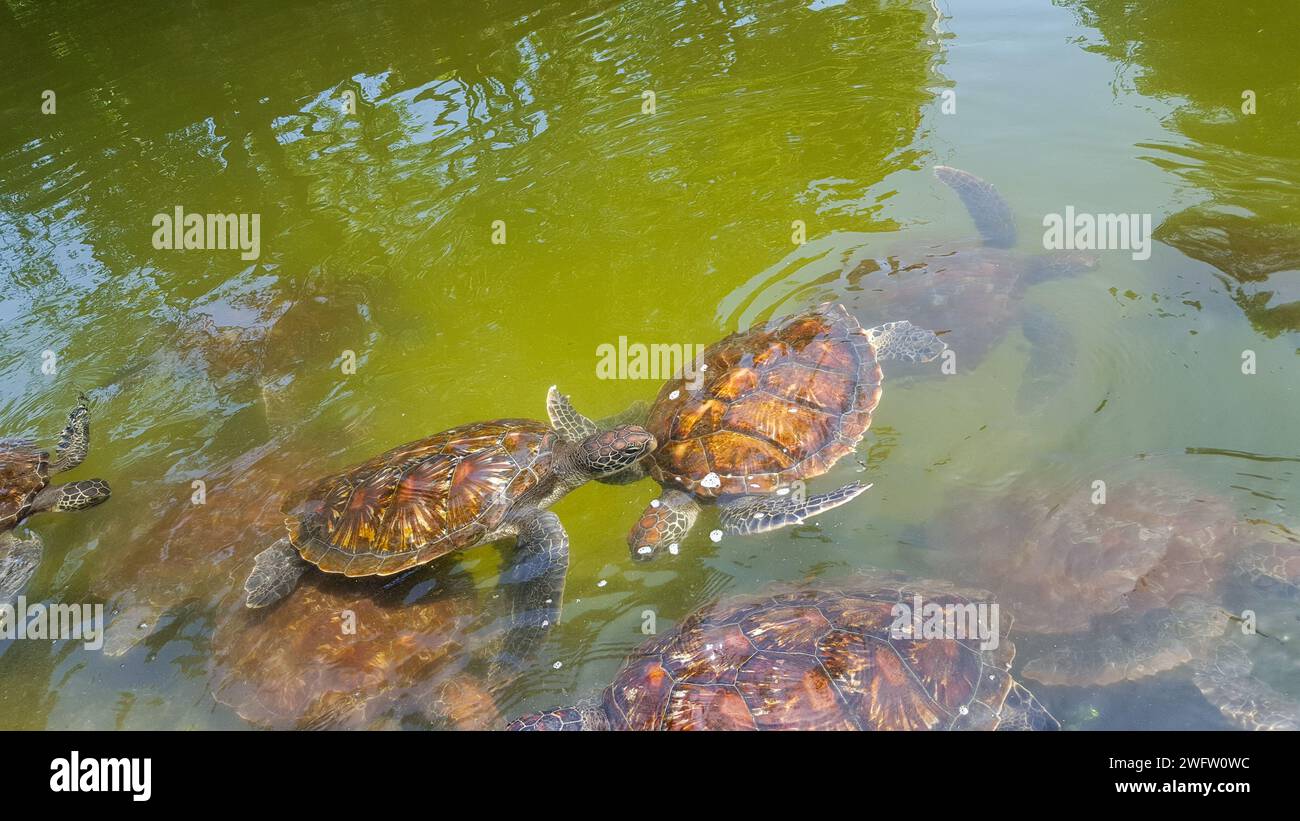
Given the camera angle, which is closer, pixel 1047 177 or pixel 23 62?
pixel 1047 177

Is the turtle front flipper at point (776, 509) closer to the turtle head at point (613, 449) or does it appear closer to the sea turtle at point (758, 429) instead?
the sea turtle at point (758, 429)

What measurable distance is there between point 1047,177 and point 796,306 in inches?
147

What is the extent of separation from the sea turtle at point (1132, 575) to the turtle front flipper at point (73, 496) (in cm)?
769

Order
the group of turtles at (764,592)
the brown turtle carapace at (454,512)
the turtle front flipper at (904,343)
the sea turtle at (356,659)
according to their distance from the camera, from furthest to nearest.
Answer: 1. the turtle front flipper at (904,343)
2. the brown turtle carapace at (454,512)
3. the sea turtle at (356,659)
4. the group of turtles at (764,592)

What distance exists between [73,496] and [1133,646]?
29.2ft

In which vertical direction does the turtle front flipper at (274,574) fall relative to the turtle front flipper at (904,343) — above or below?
below

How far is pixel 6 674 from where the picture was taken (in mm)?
5477

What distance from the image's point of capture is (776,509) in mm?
5441

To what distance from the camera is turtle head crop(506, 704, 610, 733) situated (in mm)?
4227

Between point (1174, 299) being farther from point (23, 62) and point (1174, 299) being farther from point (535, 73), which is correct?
point (23, 62)

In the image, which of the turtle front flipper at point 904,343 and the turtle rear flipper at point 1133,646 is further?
the turtle front flipper at point 904,343

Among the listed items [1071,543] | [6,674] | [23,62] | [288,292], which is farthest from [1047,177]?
[23,62]

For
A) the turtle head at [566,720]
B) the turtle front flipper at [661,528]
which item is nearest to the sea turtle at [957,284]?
the turtle front flipper at [661,528]

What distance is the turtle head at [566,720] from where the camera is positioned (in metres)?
4.23
